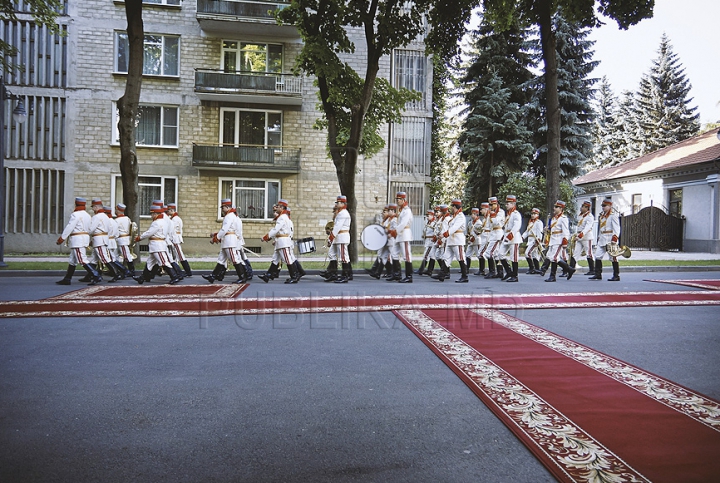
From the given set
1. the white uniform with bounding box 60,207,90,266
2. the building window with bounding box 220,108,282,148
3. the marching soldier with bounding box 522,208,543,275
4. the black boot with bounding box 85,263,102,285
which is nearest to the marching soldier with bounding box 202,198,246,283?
the black boot with bounding box 85,263,102,285

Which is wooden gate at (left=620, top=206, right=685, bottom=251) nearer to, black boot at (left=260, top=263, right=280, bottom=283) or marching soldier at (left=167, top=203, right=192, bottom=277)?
black boot at (left=260, top=263, right=280, bottom=283)

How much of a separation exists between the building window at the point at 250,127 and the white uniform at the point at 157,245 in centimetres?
1410

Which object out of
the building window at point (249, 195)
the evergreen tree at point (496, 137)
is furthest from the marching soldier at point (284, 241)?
the evergreen tree at point (496, 137)

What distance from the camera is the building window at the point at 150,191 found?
85.1ft

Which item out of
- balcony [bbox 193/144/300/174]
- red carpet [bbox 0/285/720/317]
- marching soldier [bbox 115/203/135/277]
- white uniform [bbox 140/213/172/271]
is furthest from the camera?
balcony [bbox 193/144/300/174]

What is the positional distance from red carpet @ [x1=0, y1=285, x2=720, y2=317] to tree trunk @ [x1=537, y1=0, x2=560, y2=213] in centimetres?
722

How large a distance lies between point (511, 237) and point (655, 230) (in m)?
20.6

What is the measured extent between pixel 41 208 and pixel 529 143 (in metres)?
26.0

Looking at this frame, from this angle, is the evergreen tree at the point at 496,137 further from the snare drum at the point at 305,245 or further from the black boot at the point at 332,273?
the black boot at the point at 332,273

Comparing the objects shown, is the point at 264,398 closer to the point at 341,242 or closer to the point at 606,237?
the point at 341,242

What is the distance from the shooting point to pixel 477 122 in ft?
103

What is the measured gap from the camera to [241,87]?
84.2ft

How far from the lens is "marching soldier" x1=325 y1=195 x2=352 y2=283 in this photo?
45.6ft

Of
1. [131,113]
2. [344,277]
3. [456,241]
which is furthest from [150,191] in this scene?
[456,241]
